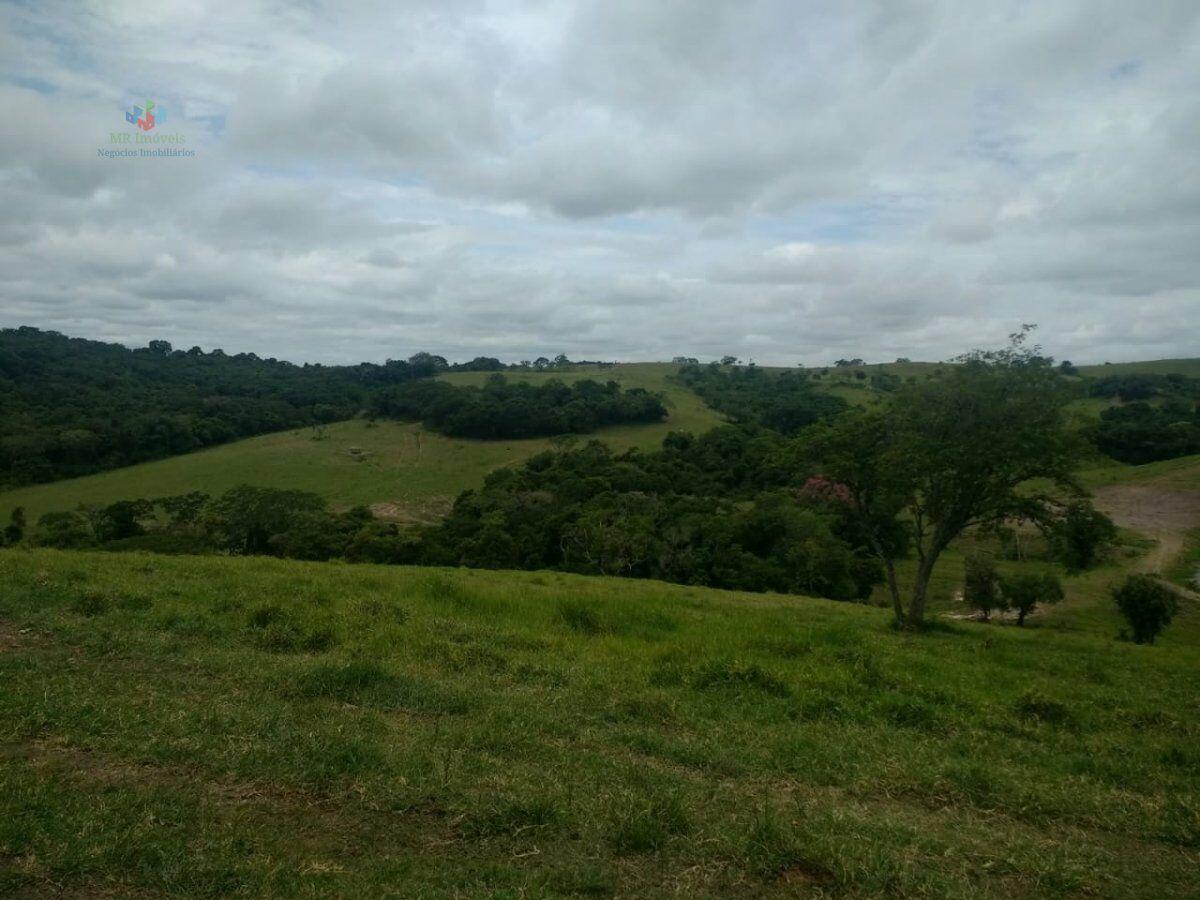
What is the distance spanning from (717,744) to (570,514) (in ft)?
160

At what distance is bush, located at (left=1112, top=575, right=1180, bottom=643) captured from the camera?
30453 mm

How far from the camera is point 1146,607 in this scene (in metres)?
30.6

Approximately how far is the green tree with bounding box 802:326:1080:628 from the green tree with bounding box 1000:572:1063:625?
74.4 ft

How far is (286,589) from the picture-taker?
512 inches

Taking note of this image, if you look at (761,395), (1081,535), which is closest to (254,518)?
(1081,535)

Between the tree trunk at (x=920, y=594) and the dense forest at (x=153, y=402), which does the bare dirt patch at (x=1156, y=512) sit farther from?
the dense forest at (x=153, y=402)

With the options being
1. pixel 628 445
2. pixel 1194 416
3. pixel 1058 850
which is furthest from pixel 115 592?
pixel 1194 416

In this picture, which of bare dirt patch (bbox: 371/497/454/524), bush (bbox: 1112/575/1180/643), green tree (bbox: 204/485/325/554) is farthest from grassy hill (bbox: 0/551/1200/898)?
bare dirt patch (bbox: 371/497/454/524)

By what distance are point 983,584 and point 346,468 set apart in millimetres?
64750

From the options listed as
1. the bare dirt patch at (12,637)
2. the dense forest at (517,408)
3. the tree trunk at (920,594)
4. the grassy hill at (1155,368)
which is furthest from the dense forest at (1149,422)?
the bare dirt patch at (12,637)

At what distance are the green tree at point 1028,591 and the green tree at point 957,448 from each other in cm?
2267

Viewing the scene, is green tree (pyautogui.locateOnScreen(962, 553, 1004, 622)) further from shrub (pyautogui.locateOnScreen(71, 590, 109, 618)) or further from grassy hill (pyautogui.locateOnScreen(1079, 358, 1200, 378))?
grassy hill (pyautogui.locateOnScreen(1079, 358, 1200, 378))

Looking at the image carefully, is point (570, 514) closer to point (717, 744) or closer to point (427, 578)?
point (427, 578)

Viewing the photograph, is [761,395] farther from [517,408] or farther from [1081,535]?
[1081,535]
